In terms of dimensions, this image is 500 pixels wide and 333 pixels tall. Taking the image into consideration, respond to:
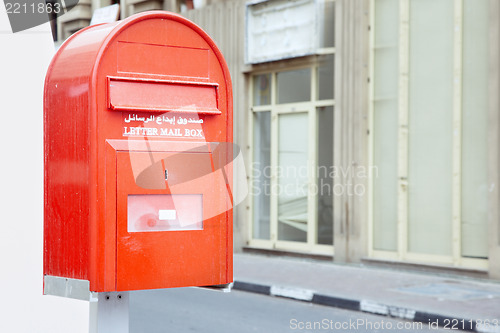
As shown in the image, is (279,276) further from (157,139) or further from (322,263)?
(157,139)

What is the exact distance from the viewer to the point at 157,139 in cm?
308

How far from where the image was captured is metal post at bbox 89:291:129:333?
2902 mm

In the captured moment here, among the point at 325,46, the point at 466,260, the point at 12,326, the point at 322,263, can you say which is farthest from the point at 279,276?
the point at 12,326

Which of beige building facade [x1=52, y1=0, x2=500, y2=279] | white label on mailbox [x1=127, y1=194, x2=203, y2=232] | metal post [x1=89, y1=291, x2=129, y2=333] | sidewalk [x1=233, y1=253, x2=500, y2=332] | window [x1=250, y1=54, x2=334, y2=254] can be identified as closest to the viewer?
metal post [x1=89, y1=291, x2=129, y2=333]

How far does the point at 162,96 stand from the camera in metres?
3.13

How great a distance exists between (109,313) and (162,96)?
2.93 ft

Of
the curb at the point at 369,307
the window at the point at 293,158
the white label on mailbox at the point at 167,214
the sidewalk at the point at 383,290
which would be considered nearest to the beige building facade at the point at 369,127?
the window at the point at 293,158

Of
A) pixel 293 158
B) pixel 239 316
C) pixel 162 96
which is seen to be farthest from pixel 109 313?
pixel 293 158

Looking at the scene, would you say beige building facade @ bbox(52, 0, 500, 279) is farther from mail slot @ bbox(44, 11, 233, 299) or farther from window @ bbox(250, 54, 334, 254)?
mail slot @ bbox(44, 11, 233, 299)

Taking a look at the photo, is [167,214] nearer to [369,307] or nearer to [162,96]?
[162,96]

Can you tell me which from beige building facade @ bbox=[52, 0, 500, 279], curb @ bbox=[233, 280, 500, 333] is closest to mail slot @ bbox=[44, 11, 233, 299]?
curb @ bbox=[233, 280, 500, 333]

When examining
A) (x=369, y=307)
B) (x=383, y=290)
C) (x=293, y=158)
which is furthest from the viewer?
(x=293, y=158)

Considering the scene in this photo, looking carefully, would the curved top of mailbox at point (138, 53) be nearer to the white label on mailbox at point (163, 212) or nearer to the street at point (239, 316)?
the white label on mailbox at point (163, 212)

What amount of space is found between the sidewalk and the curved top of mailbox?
5.04m
